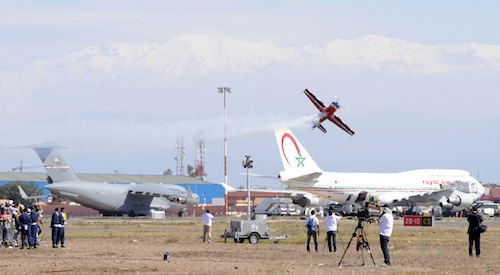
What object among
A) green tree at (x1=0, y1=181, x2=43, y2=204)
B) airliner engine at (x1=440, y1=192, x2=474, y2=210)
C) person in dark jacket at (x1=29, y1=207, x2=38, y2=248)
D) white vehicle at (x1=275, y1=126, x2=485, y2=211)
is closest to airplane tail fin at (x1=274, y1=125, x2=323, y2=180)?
white vehicle at (x1=275, y1=126, x2=485, y2=211)

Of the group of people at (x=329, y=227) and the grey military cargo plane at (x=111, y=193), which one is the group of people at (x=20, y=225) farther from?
the grey military cargo plane at (x=111, y=193)

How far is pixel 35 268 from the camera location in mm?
29281

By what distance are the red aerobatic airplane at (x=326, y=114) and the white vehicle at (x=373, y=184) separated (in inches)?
589

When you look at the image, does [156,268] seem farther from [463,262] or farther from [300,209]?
[300,209]

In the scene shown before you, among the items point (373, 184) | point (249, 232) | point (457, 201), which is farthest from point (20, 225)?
point (457, 201)

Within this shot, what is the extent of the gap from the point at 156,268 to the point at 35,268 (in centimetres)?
362

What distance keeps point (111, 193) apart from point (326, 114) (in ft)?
108

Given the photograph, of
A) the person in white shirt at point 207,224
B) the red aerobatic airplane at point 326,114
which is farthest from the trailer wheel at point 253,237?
the red aerobatic airplane at point 326,114

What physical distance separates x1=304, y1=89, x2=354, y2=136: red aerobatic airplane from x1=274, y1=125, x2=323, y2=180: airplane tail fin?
18.1m

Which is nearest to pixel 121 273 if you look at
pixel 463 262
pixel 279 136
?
pixel 463 262

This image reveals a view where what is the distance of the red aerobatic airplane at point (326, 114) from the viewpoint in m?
76.9

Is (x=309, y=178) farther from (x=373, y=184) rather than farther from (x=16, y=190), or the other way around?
(x=16, y=190)

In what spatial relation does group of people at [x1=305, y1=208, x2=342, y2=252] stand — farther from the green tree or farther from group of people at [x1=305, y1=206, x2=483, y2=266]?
the green tree

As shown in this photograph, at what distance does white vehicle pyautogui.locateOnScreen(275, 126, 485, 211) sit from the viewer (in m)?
96.6
